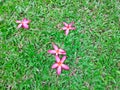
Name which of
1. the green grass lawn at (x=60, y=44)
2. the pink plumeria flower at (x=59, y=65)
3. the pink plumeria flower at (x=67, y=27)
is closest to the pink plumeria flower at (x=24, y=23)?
the green grass lawn at (x=60, y=44)

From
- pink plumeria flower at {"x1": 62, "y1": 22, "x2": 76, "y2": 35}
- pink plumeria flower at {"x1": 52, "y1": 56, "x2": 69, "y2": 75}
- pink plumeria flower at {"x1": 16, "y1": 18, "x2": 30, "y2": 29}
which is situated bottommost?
pink plumeria flower at {"x1": 52, "y1": 56, "x2": 69, "y2": 75}

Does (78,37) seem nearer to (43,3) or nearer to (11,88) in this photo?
(43,3)

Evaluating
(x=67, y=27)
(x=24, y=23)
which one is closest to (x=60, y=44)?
(x=67, y=27)

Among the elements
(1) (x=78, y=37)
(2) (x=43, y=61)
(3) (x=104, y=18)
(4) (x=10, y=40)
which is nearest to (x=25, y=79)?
(2) (x=43, y=61)

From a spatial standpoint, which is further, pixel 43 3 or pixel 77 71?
pixel 43 3

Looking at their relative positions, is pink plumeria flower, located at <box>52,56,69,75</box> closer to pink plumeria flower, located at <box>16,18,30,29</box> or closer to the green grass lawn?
the green grass lawn

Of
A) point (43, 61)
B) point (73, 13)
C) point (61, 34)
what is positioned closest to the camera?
point (43, 61)

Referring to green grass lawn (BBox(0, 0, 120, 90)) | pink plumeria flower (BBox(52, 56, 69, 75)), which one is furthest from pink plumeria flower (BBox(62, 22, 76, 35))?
pink plumeria flower (BBox(52, 56, 69, 75))

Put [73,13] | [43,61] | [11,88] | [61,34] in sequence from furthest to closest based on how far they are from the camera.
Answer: [73,13], [61,34], [43,61], [11,88]
